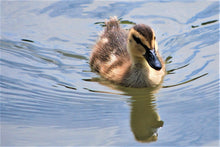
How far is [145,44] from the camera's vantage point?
623cm

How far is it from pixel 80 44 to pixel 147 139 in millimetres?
3275

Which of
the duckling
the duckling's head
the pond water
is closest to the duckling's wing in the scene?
the duckling

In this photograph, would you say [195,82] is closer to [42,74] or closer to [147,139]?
[147,139]

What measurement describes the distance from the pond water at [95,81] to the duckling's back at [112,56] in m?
0.15

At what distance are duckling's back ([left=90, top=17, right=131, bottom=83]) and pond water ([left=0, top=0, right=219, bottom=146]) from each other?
6.0 inches

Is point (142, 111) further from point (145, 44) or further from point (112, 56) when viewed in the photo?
point (112, 56)

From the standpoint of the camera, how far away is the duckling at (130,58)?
6223 mm

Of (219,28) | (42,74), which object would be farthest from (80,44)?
(219,28)

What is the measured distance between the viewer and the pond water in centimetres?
544

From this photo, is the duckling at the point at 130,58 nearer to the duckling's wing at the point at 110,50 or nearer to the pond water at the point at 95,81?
the duckling's wing at the point at 110,50

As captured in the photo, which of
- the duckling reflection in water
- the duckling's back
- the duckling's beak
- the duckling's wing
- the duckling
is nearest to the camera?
the duckling reflection in water

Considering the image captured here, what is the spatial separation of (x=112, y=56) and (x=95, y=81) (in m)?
0.47

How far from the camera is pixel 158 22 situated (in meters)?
8.70

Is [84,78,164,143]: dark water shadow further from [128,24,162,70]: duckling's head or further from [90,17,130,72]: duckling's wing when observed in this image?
[128,24,162,70]: duckling's head
